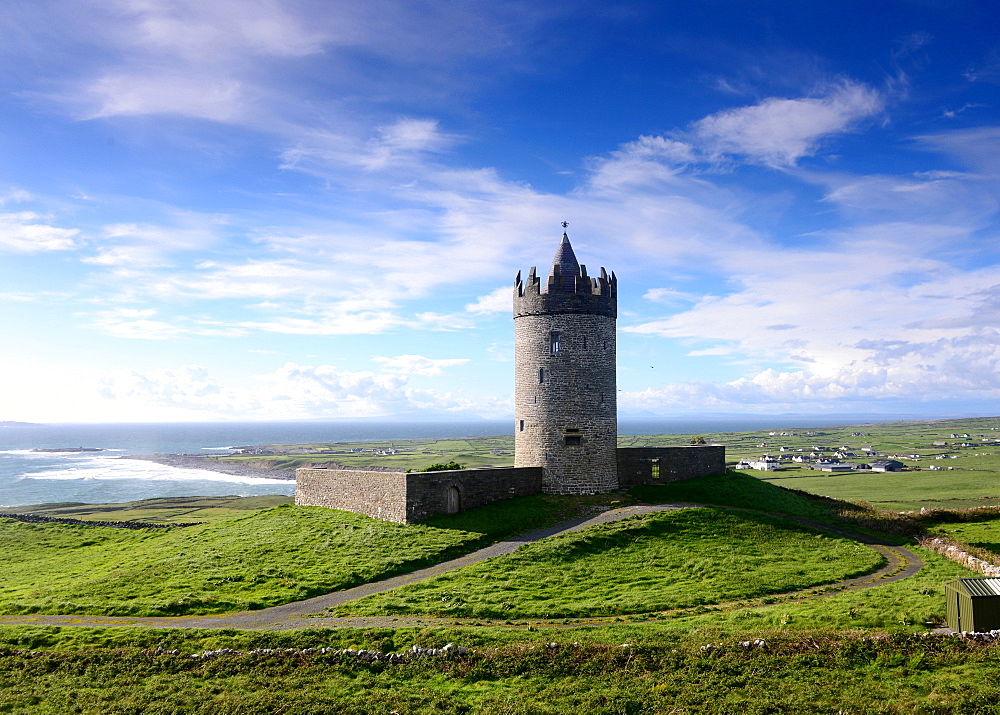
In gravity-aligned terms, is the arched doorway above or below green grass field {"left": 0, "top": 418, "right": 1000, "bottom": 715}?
above

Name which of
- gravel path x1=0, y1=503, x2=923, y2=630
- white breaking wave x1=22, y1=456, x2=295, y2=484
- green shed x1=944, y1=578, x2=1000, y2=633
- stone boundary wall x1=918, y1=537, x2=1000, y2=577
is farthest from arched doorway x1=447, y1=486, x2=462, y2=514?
white breaking wave x1=22, y1=456, x2=295, y2=484

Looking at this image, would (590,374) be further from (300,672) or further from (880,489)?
(880,489)

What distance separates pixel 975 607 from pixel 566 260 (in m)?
27.6

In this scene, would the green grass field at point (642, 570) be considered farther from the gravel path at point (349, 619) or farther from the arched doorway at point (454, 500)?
the arched doorway at point (454, 500)

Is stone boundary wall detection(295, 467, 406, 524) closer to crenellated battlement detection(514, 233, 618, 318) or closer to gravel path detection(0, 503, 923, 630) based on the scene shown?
gravel path detection(0, 503, 923, 630)

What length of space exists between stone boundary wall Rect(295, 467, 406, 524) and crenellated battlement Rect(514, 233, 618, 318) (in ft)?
43.2

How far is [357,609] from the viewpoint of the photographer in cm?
2255

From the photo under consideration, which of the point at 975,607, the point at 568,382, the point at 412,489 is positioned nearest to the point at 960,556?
the point at 975,607

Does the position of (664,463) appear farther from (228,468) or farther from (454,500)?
(228,468)

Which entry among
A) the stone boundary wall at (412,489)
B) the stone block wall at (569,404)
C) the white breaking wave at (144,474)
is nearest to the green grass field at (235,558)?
the stone boundary wall at (412,489)

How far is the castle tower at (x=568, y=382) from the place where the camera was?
127ft

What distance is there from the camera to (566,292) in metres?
39.4

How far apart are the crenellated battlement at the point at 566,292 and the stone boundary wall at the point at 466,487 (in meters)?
9.56

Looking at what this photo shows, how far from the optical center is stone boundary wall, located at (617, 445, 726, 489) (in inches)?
1617
